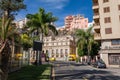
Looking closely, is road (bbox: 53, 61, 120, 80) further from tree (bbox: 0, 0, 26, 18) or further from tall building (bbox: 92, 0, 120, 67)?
tall building (bbox: 92, 0, 120, 67)

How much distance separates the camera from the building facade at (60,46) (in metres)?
125

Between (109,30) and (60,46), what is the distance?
7100 cm

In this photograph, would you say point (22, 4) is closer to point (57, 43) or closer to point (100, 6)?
point (100, 6)

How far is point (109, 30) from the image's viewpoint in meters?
57.8

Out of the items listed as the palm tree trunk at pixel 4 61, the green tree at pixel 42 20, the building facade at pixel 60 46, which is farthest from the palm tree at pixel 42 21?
the building facade at pixel 60 46

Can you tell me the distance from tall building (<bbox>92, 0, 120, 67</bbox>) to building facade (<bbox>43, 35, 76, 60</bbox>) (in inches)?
2532

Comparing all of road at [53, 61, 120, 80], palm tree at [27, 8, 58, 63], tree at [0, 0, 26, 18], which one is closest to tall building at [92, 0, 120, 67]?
palm tree at [27, 8, 58, 63]

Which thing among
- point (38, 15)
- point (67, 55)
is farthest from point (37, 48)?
point (67, 55)

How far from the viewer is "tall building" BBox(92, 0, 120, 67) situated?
185 feet

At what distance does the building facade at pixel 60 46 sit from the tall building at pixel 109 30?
2532 inches

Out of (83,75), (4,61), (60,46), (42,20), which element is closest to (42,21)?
(42,20)

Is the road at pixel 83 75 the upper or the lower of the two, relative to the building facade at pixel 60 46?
lower

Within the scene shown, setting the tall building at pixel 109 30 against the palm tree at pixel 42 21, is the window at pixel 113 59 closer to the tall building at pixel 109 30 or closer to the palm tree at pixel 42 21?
the tall building at pixel 109 30

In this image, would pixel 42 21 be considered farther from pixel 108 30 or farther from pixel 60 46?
pixel 60 46
